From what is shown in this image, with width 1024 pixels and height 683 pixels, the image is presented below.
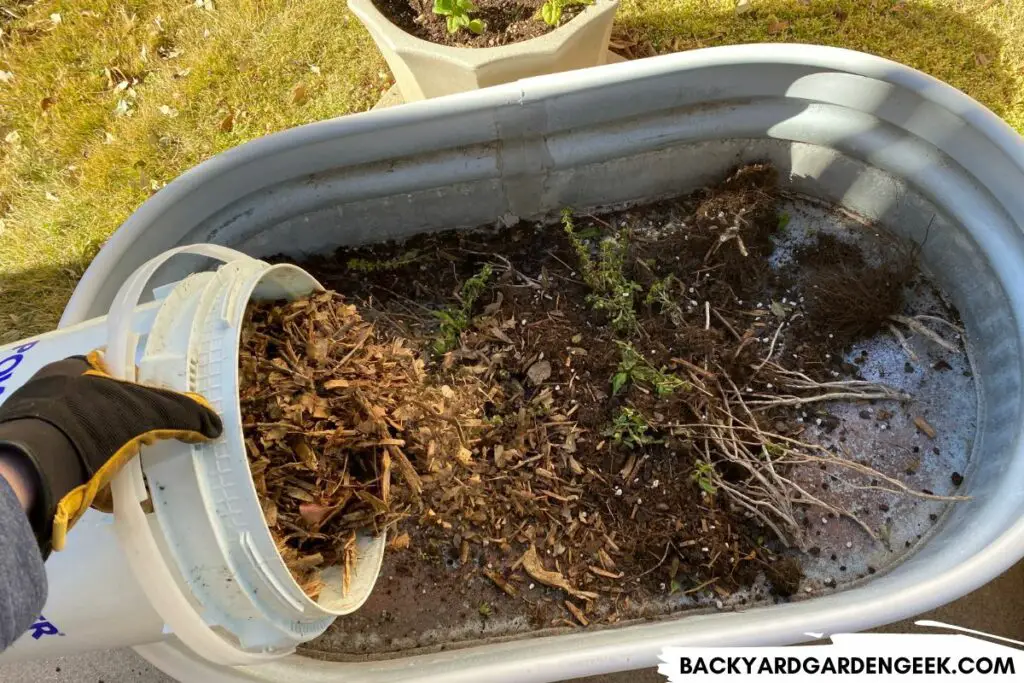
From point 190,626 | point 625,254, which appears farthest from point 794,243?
point 190,626

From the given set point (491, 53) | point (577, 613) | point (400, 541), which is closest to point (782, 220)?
point (491, 53)

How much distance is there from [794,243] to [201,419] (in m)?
1.33

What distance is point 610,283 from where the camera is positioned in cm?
143

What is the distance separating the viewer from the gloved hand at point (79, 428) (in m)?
0.70

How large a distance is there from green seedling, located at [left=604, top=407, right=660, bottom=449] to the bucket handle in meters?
0.80

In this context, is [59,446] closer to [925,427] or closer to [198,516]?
[198,516]

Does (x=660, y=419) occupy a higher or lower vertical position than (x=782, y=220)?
lower

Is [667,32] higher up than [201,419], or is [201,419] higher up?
[667,32]

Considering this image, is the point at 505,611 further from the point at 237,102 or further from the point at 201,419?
the point at 237,102

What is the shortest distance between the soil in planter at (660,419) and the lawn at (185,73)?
22.9 inches

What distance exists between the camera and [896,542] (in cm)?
131

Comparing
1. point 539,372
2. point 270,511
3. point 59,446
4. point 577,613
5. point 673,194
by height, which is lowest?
point 577,613

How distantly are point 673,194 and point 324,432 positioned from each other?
3.35 feet

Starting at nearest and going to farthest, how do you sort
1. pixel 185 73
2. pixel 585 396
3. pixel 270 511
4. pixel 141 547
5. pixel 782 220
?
1. pixel 141 547
2. pixel 270 511
3. pixel 585 396
4. pixel 782 220
5. pixel 185 73
